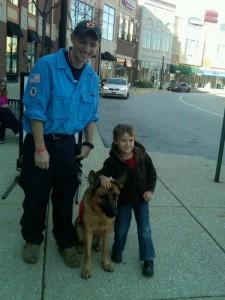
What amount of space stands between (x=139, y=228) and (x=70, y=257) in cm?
67

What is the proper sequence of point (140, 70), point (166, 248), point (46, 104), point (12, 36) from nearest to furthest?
point (46, 104), point (166, 248), point (12, 36), point (140, 70)

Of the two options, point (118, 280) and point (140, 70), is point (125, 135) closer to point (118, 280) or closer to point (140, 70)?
point (118, 280)

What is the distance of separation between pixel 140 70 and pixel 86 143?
59.0 meters

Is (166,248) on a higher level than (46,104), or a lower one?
lower

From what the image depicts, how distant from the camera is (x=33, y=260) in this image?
311 centimetres

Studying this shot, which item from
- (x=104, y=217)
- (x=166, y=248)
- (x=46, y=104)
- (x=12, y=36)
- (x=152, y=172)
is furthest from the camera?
(x=12, y=36)

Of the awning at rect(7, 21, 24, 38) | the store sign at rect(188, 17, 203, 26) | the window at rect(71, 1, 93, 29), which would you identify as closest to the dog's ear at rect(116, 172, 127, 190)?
the window at rect(71, 1, 93, 29)

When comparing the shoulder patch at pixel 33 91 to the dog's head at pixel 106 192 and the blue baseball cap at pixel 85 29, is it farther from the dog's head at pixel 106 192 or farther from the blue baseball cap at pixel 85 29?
the dog's head at pixel 106 192

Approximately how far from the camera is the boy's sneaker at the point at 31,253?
122 inches

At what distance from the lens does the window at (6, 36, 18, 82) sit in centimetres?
2400

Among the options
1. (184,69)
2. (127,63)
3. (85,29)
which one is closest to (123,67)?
(127,63)

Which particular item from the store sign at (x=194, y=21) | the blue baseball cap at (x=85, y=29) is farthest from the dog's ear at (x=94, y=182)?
the store sign at (x=194, y=21)

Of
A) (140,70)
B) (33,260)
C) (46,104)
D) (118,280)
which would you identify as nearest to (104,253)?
(118,280)

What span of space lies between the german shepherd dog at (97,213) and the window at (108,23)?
43800 millimetres
